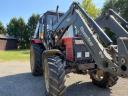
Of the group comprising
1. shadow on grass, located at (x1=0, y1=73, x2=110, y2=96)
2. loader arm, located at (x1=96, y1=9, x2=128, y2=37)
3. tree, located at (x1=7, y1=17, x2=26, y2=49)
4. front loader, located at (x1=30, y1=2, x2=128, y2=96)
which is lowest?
shadow on grass, located at (x1=0, y1=73, x2=110, y2=96)

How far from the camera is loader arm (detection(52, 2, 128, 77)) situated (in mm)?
6262

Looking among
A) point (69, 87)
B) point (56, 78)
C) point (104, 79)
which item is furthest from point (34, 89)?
point (56, 78)

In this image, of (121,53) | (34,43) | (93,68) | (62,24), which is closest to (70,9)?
(62,24)

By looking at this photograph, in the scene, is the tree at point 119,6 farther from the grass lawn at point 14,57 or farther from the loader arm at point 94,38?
the loader arm at point 94,38

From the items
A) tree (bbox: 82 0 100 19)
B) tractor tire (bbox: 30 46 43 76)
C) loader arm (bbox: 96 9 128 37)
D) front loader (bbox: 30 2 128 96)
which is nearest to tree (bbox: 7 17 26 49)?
tree (bbox: 82 0 100 19)

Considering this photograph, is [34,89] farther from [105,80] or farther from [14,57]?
[14,57]

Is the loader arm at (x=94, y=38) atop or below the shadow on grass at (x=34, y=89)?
atop

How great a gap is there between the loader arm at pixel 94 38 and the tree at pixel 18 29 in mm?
57498

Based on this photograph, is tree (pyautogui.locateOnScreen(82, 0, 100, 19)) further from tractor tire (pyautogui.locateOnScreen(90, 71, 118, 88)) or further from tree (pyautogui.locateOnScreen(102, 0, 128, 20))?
tractor tire (pyautogui.locateOnScreen(90, 71, 118, 88))

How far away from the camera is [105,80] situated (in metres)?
9.05

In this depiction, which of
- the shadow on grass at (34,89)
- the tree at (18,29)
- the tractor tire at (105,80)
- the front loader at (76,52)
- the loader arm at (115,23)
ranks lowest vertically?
the shadow on grass at (34,89)

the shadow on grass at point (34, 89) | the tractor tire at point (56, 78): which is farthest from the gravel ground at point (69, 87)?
the tractor tire at point (56, 78)

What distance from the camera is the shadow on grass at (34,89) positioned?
29.2 ft

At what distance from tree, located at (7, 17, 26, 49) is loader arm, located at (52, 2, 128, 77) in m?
57.5
